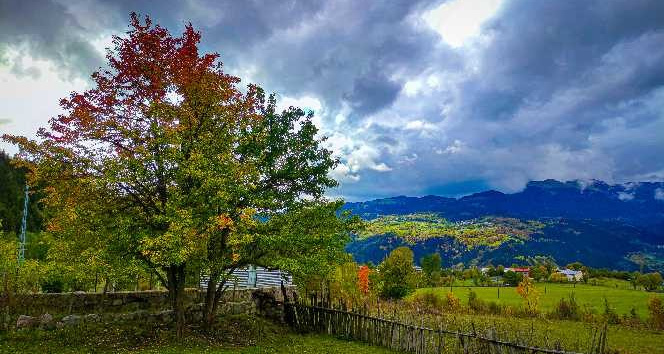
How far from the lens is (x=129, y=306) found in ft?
71.3

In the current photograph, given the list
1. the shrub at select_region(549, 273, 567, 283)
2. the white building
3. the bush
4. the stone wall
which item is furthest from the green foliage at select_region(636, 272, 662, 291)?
the stone wall

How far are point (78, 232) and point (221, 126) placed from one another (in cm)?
722

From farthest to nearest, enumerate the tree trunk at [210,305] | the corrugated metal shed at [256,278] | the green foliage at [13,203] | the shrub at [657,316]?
the green foliage at [13,203] → the shrub at [657,316] → the corrugated metal shed at [256,278] → the tree trunk at [210,305]

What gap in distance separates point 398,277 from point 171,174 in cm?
5288

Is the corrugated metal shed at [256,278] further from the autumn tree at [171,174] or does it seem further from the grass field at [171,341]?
the autumn tree at [171,174]

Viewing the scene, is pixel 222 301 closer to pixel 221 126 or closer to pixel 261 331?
pixel 261 331

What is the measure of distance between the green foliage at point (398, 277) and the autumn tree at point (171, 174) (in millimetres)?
45997

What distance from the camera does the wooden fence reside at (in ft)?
61.0

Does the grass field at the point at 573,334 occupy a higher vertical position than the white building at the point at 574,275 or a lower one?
higher

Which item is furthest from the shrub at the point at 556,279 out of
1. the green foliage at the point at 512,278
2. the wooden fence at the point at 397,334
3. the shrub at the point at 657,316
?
the wooden fence at the point at 397,334

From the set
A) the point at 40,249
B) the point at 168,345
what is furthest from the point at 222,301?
the point at 40,249

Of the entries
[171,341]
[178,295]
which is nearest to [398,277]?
[178,295]

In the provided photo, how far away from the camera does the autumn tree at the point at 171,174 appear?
1647 cm

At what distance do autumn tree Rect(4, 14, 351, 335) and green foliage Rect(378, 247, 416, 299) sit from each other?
151 feet
